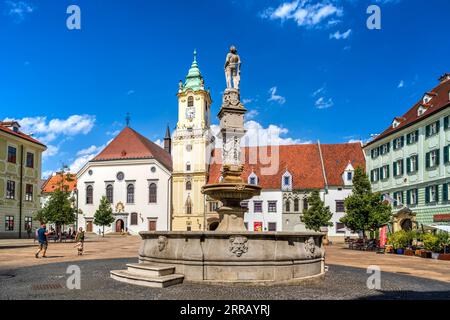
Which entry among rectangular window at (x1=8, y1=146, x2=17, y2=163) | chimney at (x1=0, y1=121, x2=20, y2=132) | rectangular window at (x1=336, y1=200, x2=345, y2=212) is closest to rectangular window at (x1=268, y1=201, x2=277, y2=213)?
rectangular window at (x1=336, y1=200, x2=345, y2=212)

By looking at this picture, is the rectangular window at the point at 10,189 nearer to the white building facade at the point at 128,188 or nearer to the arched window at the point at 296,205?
the white building facade at the point at 128,188

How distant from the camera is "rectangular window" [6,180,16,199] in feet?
133

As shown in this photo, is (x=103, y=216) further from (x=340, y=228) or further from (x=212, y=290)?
(x=212, y=290)

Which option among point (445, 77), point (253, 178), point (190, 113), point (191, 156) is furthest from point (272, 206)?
point (445, 77)

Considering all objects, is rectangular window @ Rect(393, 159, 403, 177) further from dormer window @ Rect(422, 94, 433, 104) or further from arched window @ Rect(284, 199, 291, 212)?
arched window @ Rect(284, 199, 291, 212)

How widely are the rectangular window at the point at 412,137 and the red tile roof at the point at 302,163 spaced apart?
15.0m

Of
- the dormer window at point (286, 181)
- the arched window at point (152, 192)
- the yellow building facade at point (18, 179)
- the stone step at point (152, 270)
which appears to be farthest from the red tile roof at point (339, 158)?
the stone step at point (152, 270)

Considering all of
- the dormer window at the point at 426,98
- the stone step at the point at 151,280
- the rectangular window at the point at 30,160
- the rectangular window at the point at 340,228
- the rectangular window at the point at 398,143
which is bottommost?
the rectangular window at the point at 340,228

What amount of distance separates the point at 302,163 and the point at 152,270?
153 feet

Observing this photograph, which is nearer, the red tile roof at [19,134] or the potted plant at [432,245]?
the potted plant at [432,245]

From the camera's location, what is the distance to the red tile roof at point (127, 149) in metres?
62.1

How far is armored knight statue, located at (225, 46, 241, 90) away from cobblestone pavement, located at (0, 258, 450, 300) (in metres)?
7.30

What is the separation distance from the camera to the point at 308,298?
347 inches

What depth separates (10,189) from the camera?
4109 cm
